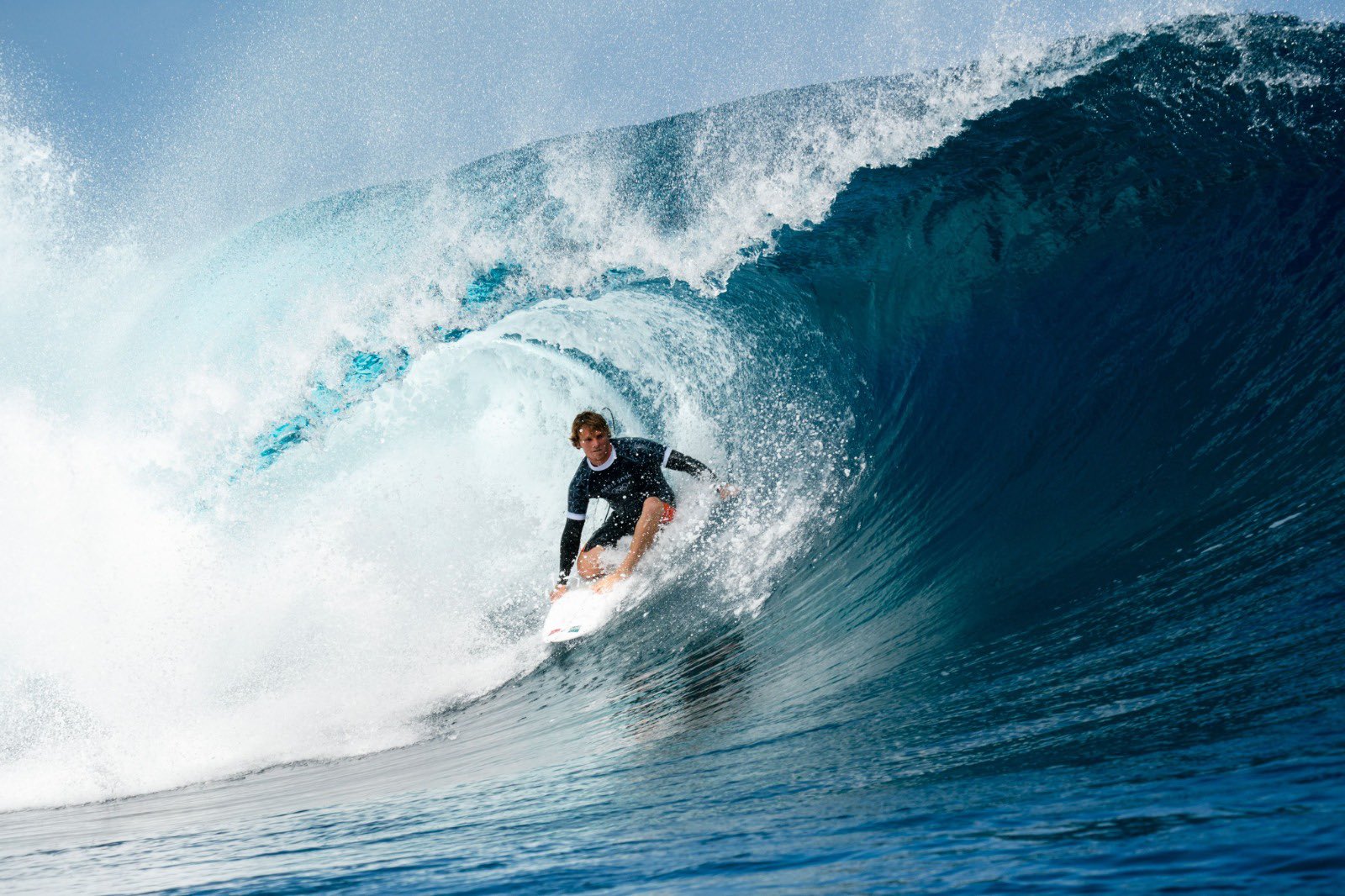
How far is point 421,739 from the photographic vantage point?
15.1 ft

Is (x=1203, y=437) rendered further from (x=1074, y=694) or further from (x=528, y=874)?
(x=528, y=874)

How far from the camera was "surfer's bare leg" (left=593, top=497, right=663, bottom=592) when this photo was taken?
→ 598 cm

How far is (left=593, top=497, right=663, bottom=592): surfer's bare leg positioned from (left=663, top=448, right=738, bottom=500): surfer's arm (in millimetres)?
259

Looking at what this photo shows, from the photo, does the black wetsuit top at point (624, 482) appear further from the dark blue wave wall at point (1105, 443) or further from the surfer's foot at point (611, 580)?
the dark blue wave wall at point (1105, 443)

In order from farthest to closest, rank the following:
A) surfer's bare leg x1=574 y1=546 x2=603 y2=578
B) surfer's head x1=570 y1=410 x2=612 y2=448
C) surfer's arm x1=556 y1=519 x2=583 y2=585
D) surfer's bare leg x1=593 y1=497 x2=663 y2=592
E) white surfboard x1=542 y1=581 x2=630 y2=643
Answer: surfer's bare leg x1=574 y1=546 x2=603 y2=578
surfer's bare leg x1=593 y1=497 x2=663 y2=592
surfer's arm x1=556 y1=519 x2=583 y2=585
white surfboard x1=542 y1=581 x2=630 y2=643
surfer's head x1=570 y1=410 x2=612 y2=448

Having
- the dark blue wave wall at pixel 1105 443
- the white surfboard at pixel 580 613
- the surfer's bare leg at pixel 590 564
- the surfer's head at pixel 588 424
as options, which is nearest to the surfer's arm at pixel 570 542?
the white surfboard at pixel 580 613

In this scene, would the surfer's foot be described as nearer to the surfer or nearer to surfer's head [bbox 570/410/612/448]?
the surfer

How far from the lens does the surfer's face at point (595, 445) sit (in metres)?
5.59

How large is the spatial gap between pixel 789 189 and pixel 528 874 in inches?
272

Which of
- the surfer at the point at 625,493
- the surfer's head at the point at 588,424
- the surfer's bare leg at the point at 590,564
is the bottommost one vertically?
the surfer's bare leg at the point at 590,564

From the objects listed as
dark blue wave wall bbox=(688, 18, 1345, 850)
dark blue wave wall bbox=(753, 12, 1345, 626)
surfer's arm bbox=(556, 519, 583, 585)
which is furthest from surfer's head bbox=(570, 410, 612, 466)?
dark blue wave wall bbox=(753, 12, 1345, 626)

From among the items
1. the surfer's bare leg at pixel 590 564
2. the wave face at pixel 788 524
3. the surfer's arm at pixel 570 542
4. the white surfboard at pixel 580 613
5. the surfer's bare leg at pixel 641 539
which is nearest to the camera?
the wave face at pixel 788 524

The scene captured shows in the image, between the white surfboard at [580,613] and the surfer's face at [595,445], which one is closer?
the surfer's face at [595,445]

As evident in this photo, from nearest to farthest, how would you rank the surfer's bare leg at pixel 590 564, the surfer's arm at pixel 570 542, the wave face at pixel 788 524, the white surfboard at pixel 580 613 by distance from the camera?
1. the wave face at pixel 788 524
2. the white surfboard at pixel 580 613
3. the surfer's arm at pixel 570 542
4. the surfer's bare leg at pixel 590 564
